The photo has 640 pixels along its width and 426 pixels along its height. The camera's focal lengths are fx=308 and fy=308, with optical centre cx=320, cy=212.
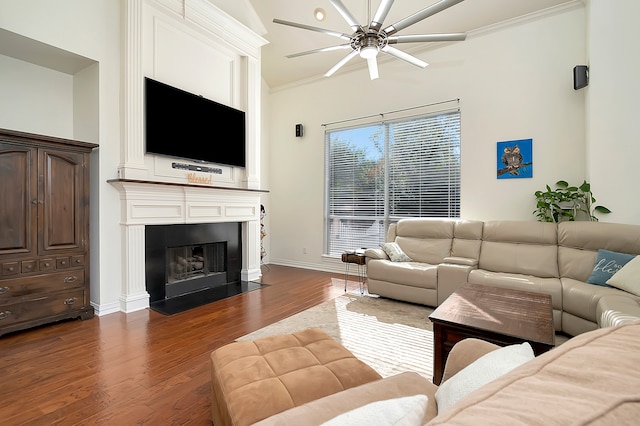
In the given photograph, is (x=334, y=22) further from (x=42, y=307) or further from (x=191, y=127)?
(x=42, y=307)

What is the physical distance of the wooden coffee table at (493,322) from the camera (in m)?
1.71

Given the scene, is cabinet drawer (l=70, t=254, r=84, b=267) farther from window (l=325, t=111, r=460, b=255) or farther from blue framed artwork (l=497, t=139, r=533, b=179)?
blue framed artwork (l=497, t=139, r=533, b=179)

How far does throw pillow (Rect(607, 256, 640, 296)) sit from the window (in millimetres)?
2125

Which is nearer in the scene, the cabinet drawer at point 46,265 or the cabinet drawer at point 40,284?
the cabinet drawer at point 40,284

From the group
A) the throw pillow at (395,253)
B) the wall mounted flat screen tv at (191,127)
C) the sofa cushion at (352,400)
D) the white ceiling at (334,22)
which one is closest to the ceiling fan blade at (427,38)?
the white ceiling at (334,22)

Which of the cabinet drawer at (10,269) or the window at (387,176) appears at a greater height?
the window at (387,176)

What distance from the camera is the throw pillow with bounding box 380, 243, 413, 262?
4.18 m

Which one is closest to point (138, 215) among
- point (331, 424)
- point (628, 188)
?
point (331, 424)

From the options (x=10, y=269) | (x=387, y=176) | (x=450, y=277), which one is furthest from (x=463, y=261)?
(x=10, y=269)

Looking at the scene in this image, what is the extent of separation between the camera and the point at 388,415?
63 cm

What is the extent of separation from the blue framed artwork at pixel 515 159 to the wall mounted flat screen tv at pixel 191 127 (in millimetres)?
3868

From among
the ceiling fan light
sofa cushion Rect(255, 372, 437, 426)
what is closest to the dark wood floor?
sofa cushion Rect(255, 372, 437, 426)

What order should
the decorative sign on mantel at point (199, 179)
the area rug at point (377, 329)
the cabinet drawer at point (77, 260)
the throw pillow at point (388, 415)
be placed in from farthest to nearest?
1. the decorative sign on mantel at point (199, 179)
2. the cabinet drawer at point (77, 260)
3. the area rug at point (377, 329)
4. the throw pillow at point (388, 415)

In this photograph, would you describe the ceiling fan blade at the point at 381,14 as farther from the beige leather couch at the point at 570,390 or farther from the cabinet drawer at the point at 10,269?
the cabinet drawer at the point at 10,269
